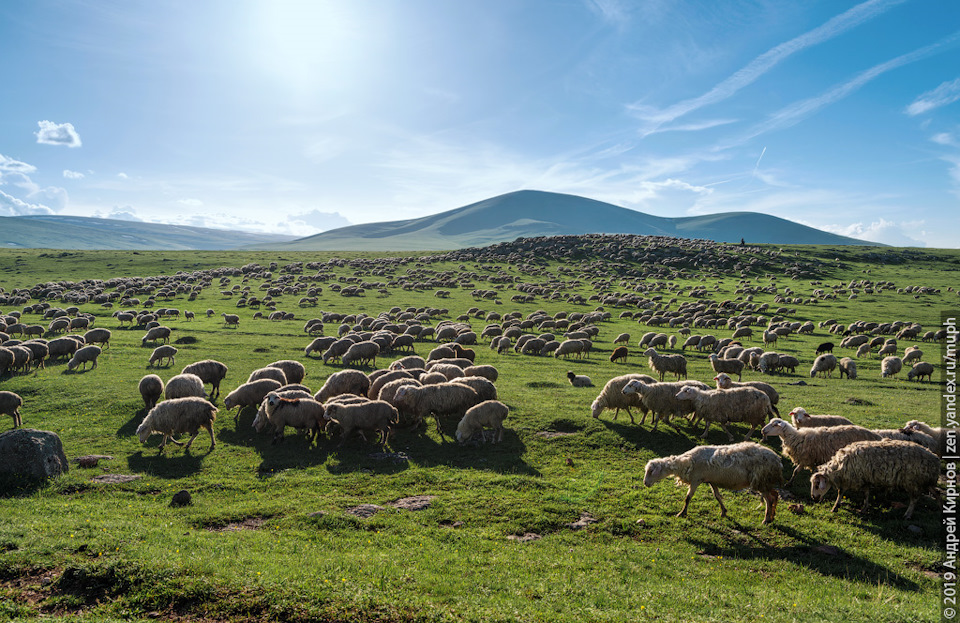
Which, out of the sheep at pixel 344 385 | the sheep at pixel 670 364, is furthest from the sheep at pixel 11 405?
the sheep at pixel 670 364

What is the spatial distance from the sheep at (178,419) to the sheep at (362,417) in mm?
4428

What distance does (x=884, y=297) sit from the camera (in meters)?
66.6

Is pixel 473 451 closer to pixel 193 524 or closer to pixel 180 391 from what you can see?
pixel 193 524

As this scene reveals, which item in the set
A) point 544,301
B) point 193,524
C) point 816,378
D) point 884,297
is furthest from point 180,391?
point 884,297

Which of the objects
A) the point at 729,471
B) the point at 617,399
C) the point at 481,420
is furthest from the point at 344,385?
the point at 729,471

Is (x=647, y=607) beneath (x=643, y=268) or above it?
beneath

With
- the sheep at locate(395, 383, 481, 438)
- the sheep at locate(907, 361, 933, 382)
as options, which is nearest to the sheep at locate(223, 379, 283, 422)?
the sheep at locate(395, 383, 481, 438)

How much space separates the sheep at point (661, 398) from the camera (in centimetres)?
1672

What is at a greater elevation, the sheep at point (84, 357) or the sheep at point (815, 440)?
the sheep at point (815, 440)

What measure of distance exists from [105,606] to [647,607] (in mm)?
9644

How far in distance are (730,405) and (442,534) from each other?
36.4ft

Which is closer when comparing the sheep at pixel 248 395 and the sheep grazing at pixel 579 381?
the sheep at pixel 248 395

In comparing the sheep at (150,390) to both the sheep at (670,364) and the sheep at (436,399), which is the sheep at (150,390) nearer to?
the sheep at (436,399)

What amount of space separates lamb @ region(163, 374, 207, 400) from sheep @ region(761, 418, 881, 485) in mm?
21778
